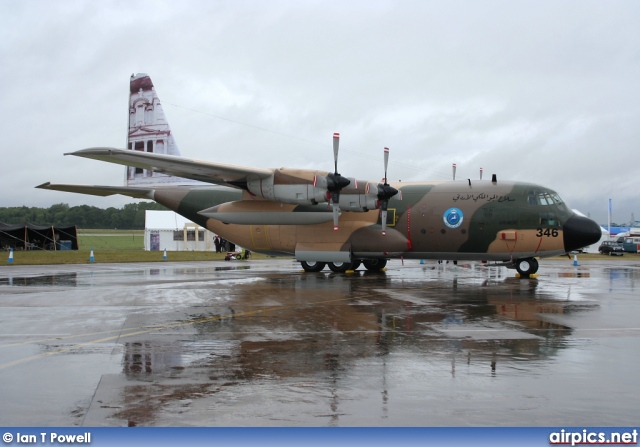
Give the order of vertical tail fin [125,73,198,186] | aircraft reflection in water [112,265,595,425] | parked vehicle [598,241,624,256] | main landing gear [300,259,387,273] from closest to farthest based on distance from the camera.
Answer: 1. aircraft reflection in water [112,265,595,425]
2. main landing gear [300,259,387,273]
3. vertical tail fin [125,73,198,186]
4. parked vehicle [598,241,624,256]

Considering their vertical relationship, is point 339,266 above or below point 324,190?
below

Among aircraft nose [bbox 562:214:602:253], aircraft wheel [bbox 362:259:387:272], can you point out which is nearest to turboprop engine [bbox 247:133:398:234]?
aircraft wheel [bbox 362:259:387:272]

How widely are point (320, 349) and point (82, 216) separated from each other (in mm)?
126258

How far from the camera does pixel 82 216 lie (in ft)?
404

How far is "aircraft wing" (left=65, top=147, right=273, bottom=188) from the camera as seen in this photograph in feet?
60.0

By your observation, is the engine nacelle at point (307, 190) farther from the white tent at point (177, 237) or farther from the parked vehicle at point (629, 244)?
the parked vehicle at point (629, 244)

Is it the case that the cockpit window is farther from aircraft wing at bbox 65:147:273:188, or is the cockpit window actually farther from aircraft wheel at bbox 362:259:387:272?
aircraft wing at bbox 65:147:273:188

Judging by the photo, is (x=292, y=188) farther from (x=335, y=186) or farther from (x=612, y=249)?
(x=612, y=249)

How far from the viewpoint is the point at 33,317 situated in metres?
11.6

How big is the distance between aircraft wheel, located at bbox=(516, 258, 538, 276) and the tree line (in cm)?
9591

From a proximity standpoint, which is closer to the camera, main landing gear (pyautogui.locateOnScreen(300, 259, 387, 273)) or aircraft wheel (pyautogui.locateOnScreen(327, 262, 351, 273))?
aircraft wheel (pyautogui.locateOnScreen(327, 262, 351, 273))

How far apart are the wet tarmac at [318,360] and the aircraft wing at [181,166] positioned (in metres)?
5.24

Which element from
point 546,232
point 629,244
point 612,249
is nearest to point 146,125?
point 546,232

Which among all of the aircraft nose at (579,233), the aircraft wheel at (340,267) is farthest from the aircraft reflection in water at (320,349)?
the aircraft wheel at (340,267)
